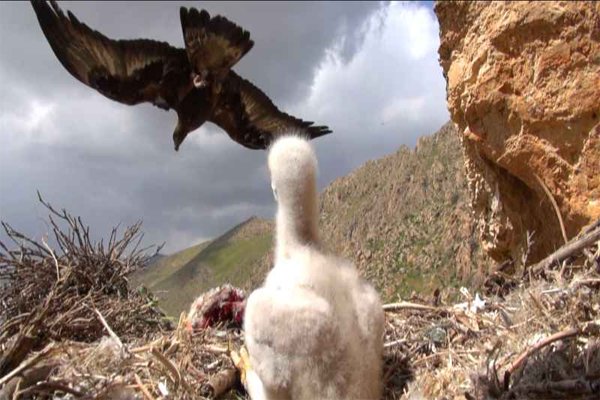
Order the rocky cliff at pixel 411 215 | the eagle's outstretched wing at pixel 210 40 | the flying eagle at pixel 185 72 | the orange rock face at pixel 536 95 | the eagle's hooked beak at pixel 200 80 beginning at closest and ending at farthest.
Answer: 1. the orange rock face at pixel 536 95
2. the flying eagle at pixel 185 72
3. the eagle's outstretched wing at pixel 210 40
4. the eagle's hooked beak at pixel 200 80
5. the rocky cliff at pixel 411 215

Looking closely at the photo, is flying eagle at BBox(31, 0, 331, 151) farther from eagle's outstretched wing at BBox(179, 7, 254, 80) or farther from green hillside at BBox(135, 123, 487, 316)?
green hillside at BBox(135, 123, 487, 316)

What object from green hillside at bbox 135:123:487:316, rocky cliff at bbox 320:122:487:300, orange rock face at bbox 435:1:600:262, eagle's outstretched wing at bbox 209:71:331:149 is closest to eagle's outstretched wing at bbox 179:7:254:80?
eagle's outstretched wing at bbox 209:71:331:149

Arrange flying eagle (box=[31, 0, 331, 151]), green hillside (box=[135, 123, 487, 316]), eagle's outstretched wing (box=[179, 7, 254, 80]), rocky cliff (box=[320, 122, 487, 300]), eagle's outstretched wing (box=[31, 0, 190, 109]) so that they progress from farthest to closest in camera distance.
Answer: rocky cliff (box=[320, 122, 487, 300])
green hillside (box=[135, 123, 487, 316])
eagle's outstretched wing (box=[179, 7, 254, 80])
flying eagle (box=[31, 0, 331, 151])
eagle's outstretched wing (box=[31, 0, 190, 109])

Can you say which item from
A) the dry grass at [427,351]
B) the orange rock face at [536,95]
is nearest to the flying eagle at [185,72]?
the orange rock face at [536,95]

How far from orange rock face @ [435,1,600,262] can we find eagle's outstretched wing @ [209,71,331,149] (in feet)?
10.8

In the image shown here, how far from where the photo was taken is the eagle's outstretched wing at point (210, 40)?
22.1ft

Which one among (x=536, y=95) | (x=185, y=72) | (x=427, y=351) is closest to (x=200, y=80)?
(x=185, y=72)

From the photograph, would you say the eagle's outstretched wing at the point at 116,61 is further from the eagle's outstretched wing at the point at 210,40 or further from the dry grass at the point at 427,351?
the dry grass at the point at 427,351

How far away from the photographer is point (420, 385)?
331 centimetres

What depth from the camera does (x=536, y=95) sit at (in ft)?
13.2

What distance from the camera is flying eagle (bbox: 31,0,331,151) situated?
659 cm

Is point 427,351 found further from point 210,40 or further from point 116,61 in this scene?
point 116,61

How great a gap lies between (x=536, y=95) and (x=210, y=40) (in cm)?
383

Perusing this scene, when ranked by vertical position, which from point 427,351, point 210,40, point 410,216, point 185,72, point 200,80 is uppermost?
point 410,216
